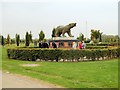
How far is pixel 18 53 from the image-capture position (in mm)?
23875

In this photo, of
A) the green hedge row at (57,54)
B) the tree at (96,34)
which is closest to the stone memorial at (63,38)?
the green hedge row at (57,54)

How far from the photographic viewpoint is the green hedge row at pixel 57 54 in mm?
22125

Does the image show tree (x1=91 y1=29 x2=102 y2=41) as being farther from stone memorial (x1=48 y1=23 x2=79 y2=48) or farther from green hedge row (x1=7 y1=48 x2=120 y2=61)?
green hedge row (x1=7 y1=48 x2=120 y2=61)

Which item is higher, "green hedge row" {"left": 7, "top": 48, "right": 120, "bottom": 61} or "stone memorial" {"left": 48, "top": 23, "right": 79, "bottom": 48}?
"stone memorial" {"left": 48, "top": 23, "right": 79, "bottom": 48}

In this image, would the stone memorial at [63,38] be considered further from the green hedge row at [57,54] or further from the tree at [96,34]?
the tree at [96,34]

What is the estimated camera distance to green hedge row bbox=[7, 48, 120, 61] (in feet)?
72.6

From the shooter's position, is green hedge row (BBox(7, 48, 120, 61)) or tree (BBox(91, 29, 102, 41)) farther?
tree (BBox(91, 29, 102, 41))

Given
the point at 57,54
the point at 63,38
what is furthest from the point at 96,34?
the point at 57,54

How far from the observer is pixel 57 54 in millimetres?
22125

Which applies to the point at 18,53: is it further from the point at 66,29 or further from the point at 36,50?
the point at 66,29

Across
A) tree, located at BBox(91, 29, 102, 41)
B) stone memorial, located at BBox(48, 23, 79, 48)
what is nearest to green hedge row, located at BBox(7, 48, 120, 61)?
stone memorial, located at BBox(48, 23, 79, 48)

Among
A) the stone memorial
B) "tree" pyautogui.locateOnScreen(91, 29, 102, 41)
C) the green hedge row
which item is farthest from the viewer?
"tree" pyautogui.locateOnScreen(91, 29, 102, 41)

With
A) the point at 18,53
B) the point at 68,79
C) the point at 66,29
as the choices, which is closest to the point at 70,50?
the point at 18,53

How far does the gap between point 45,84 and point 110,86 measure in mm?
2491
